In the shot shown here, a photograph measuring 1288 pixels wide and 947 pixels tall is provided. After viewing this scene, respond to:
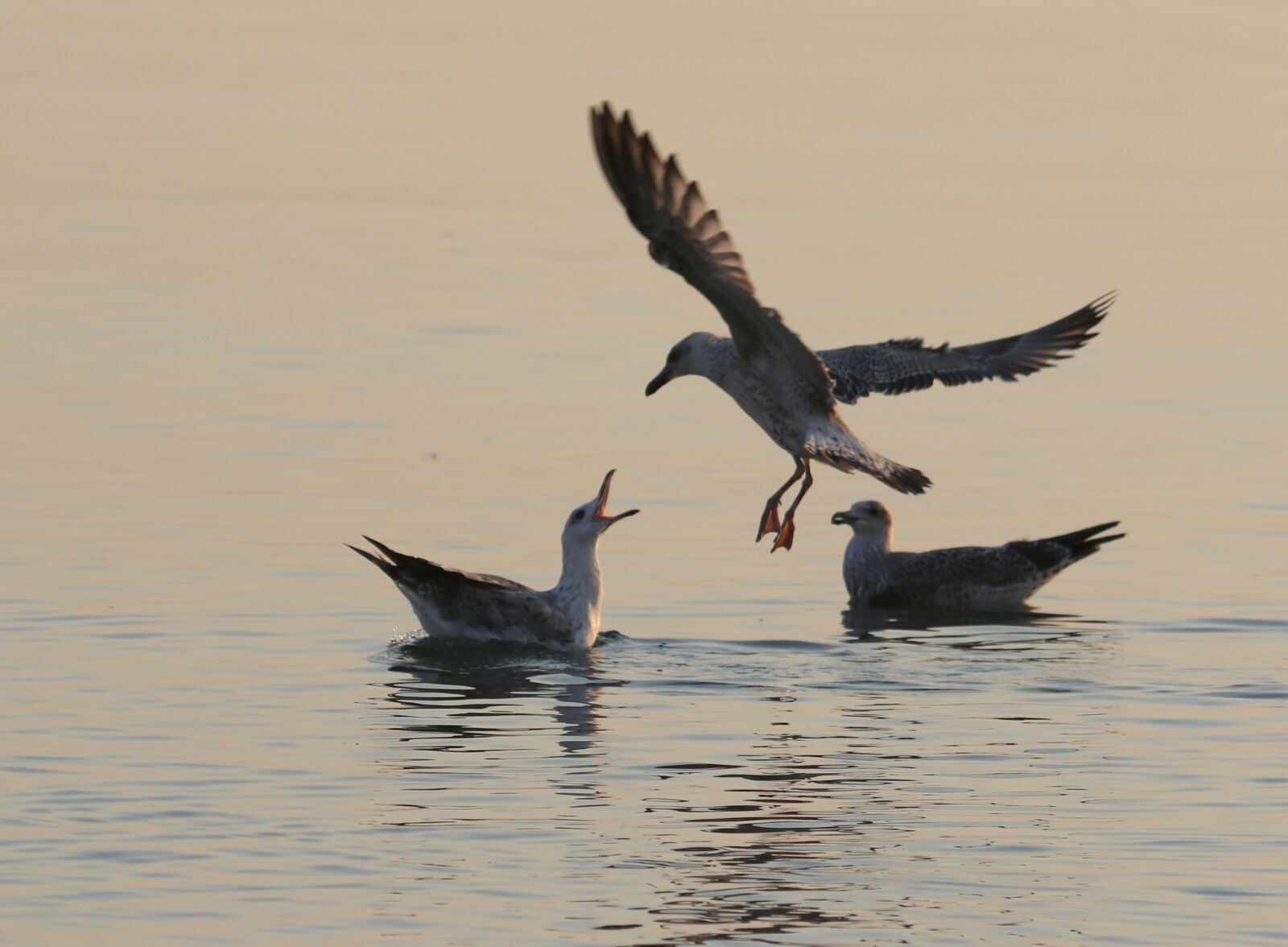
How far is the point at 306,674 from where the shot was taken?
47.3 ft

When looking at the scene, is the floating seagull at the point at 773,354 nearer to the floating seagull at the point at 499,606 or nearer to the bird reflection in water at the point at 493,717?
the floating seagull at the point at 499,606

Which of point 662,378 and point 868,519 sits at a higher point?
point 662,378

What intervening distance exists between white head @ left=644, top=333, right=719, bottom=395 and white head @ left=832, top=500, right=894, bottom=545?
9.35 ft

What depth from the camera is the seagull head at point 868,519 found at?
18859mm

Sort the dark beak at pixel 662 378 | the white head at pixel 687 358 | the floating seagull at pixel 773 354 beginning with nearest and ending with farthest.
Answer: the floating seagull at pixel 773 354, the white head at pixel 687 358, the dark beak at pixel 662 378

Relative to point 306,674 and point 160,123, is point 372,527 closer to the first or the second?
point 306,674

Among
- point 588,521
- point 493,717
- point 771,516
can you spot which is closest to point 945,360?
point 771,516

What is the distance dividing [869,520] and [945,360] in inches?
48.2

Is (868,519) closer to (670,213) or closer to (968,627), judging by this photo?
(968,627)


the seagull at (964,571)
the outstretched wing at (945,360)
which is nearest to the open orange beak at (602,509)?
the outstretched wing at (945,360)

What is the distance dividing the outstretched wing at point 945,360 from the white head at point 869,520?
0.85 metres

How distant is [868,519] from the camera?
62.3 feet

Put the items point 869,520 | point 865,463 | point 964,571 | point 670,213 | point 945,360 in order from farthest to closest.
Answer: point 869,520, point 945,360, point 964,571, point 865,463, point 670,213

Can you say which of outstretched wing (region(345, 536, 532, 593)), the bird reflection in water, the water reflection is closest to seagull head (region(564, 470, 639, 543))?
outstretched wing (region(345, 536, 532, 593))
